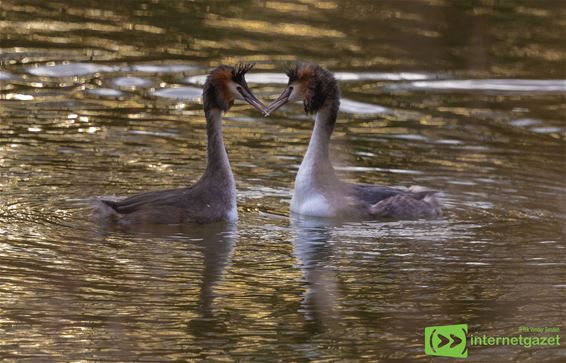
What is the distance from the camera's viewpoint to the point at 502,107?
57.7 feet

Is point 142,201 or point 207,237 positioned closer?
point 207,237

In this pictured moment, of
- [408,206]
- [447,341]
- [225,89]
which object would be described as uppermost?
[225,89]

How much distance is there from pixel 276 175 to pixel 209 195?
71.6 inches

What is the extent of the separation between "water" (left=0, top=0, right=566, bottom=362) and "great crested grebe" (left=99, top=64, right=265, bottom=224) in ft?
0.44

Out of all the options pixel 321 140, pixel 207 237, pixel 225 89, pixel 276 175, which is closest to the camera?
pixel 207 237

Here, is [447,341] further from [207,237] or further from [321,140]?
[321,140]

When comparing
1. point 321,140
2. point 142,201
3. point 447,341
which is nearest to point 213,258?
point 142,201

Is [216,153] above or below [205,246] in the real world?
above

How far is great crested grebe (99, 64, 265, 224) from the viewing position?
39.8 ft

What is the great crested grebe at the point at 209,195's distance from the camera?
12117 millimetres

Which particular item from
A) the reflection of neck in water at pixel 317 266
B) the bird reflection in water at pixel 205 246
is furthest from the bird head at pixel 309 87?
the bird reflection in water at pixel 205 246

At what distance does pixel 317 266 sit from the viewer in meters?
11.2

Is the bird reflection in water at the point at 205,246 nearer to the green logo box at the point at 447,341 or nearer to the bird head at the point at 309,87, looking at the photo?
the green logo box at the point at 447,341

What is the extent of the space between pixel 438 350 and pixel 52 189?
16.4 feet
